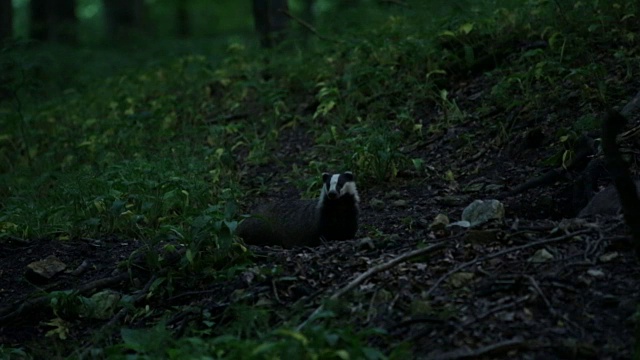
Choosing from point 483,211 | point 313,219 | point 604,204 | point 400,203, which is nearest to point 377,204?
point 400,203

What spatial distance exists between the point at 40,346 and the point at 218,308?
1153 mm

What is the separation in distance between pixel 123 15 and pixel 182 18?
4.18 meters

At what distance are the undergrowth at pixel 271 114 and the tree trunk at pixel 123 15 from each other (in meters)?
5.13

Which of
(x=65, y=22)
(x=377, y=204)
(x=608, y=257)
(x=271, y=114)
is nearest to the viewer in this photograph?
(x=608, y=257)

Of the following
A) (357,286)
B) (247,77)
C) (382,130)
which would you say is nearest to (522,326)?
(357,286)

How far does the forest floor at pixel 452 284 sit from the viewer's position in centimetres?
390

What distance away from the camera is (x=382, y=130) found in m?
8.03

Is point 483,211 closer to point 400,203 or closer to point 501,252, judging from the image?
point 400,203

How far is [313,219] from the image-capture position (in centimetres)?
677

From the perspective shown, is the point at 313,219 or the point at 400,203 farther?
the point at 400,203

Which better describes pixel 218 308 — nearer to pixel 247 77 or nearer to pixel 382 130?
pixel 382 130

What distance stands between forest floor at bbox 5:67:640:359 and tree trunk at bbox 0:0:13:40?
858 centimetres

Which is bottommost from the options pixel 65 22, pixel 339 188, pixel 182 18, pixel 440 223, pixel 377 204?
pixel 377 204

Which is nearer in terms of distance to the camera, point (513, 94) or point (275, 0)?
point (513, 94)
